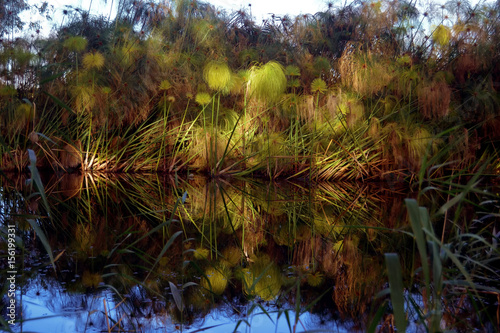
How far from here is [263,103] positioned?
19.8 ft

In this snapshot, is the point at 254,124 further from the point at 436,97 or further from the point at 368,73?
the point at 436,97

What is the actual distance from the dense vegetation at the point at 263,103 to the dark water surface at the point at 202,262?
4.95 feet

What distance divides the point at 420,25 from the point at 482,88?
53.3 inches

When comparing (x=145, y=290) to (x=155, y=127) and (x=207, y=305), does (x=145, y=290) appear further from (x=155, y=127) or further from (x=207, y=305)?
(x=155, y=127)

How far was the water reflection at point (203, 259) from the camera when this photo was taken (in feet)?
4.89

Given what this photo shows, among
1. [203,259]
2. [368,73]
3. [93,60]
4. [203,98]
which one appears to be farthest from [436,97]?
[203,259]

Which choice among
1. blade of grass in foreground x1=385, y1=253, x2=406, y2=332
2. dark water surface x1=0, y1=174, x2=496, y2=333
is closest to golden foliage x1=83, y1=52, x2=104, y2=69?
dark water surface x1=0, y1=174, x2=496, y2=333

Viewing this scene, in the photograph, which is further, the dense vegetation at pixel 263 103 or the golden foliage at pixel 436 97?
the dense vegetation at pixel 263 103

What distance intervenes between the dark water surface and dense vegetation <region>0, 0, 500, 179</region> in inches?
59.4

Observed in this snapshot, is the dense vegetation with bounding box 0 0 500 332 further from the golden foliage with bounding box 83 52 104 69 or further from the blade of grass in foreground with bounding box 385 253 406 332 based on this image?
the blade of grass in foreground with bounding box 385 253 406 332

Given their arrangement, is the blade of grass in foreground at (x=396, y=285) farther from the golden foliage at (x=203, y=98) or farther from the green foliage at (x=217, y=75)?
the golden foliage at (x=203, y=98)

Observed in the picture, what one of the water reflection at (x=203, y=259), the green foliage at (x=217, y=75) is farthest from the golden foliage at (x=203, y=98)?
the water reflection at (x=203, y=259)

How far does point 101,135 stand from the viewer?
5.90m

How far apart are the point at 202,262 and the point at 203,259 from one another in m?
0.06
